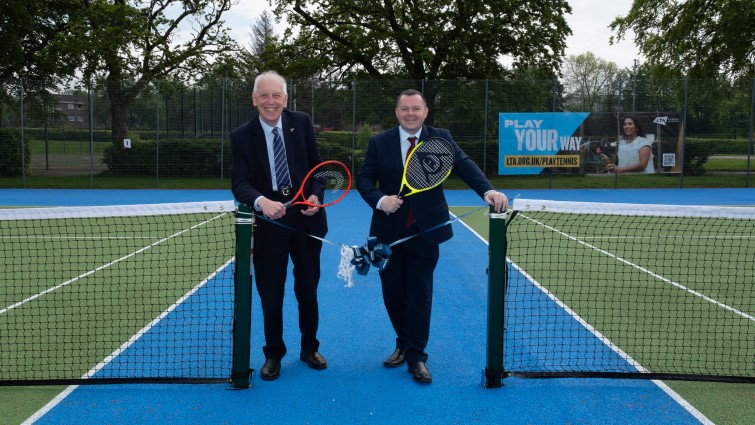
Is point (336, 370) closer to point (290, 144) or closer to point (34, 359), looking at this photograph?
point (290, 144)

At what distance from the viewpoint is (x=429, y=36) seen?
2169 centimetres

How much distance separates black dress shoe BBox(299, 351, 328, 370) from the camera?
4543mm

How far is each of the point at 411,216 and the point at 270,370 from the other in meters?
1.50

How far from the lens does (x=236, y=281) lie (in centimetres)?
419

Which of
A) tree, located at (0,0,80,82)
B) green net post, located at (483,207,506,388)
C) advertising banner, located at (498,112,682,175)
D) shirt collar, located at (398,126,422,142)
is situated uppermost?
tree, located at (0,0,80,82)

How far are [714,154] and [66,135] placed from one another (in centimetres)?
2093

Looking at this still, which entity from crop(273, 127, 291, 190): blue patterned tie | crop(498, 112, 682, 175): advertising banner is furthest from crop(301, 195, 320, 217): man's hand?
crop(498, 112, 682, 175): advertising banner

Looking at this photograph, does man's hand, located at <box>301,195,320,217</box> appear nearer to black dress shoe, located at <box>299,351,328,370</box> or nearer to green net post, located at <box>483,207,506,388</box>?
black dress shoe, located at <box>299,351,328,370</box>

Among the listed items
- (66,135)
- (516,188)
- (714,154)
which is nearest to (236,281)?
(516,188)

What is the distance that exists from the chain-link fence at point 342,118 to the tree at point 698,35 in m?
3.39

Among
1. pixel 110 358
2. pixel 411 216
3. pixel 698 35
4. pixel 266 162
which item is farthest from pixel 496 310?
pixel 698 35

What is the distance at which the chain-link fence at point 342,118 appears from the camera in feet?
61.4

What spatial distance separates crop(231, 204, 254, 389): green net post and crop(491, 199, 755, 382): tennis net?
5.87 ft

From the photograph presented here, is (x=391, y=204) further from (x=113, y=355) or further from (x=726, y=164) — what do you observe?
(x=726, y=164)
